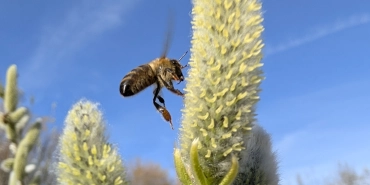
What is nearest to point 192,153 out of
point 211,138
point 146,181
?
point 211,138

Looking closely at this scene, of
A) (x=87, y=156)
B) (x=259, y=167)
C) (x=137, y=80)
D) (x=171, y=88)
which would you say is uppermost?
(x=137, y=80)

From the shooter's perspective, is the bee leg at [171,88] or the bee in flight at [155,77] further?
the bee in flight at [155,77]

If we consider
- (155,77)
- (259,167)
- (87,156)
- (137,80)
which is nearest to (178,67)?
(155,77)

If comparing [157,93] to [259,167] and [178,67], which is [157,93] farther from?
[259,167]

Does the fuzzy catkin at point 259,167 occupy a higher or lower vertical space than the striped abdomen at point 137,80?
lower

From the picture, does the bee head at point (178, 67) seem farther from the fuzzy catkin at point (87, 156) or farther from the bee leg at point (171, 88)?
the fuzzy catkin at point (87, 156)

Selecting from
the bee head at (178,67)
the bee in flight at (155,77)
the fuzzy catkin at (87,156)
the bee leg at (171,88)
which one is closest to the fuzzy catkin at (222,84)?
the bee leg at (171,88)

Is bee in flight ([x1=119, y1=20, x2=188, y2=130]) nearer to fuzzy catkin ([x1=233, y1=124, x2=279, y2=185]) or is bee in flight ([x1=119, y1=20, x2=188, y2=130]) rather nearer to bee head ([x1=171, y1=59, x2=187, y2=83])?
bee head ([x1=171, y1=59, x2=187, y2=83])

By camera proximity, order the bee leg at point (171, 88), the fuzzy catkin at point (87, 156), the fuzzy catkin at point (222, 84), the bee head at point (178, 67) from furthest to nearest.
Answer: the bee head at point (178, 67) < the bee leg at point (171, 88) < the fuzzy catkin at point (222, 84) < the fuzzy catkin at point (87, 156)

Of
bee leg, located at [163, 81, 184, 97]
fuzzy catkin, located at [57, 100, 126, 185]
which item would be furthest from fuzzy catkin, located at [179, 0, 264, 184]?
fuzzy catkin, located at [57, 100, 126, 185]
